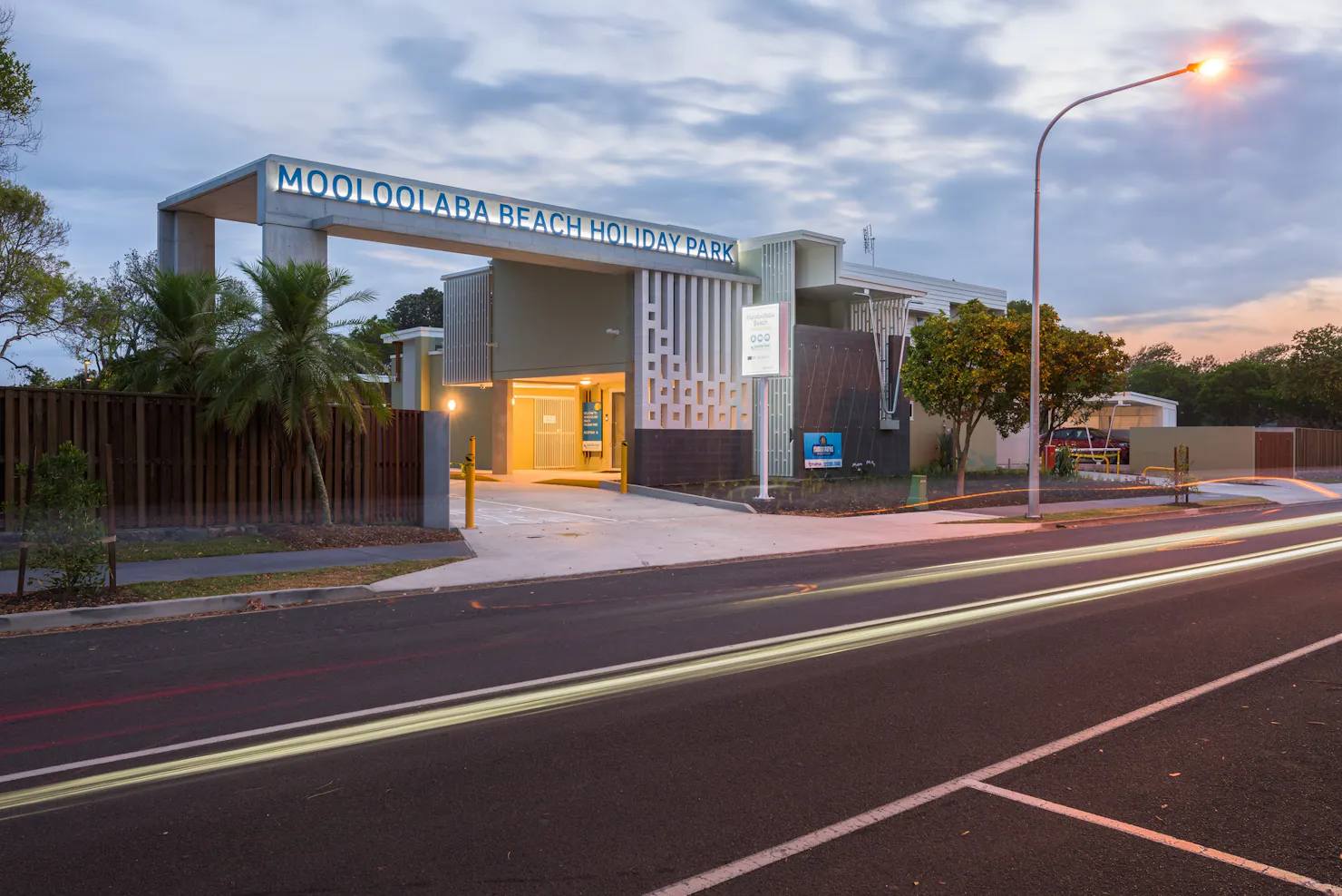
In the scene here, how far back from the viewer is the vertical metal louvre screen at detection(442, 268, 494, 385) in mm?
33219

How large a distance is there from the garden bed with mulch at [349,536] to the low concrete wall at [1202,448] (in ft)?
121

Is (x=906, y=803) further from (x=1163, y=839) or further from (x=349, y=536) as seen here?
(x=349, y=536)

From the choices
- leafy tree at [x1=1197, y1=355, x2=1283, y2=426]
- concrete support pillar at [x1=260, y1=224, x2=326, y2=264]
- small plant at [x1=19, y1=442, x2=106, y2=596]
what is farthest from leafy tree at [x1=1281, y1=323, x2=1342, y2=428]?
small plant at [x1=19, y1=442, x2=106, y2=596]

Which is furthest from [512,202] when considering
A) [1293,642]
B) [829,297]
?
[1293,642]

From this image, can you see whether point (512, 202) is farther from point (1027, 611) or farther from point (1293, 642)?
point (1293, 642)

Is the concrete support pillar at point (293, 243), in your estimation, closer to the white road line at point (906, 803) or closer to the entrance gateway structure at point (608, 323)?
the entrance gateway structure at point (608, 323)

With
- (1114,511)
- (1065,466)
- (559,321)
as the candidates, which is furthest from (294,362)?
(1065,466)

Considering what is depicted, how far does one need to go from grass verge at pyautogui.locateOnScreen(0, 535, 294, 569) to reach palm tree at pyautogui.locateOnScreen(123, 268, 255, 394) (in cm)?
258

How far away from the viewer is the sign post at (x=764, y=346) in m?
25.9

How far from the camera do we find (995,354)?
2583 centimetres

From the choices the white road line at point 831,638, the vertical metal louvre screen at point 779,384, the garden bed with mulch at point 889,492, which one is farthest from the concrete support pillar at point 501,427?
the white road line at point 831,638

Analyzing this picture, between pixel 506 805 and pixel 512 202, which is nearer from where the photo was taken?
pixel 506 805

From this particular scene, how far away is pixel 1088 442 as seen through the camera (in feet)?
169

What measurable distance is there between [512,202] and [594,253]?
2717 mm
